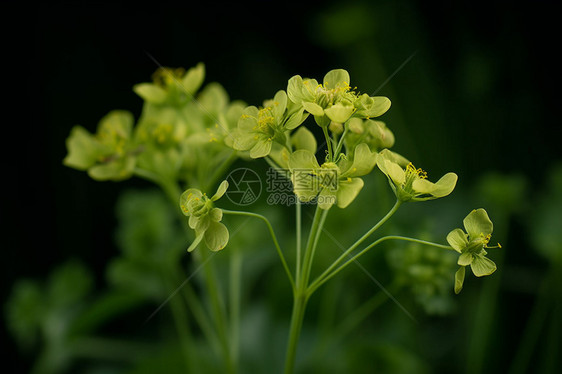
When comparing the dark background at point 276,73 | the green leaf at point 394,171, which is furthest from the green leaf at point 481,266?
the dark background at point 276,73

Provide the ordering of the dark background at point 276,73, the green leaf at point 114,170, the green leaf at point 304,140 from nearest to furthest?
the green leaf at point 304,140 < the green leaf at point 114,170 < the dark background at point 276,73

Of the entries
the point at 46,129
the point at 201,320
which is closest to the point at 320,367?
the point at 201,320

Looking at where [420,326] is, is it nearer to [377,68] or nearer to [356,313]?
[356,313]

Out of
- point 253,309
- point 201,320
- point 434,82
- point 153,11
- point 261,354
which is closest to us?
point 201,320

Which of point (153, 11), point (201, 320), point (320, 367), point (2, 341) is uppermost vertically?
point (153, 11)

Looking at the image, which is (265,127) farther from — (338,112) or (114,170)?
(114,170)

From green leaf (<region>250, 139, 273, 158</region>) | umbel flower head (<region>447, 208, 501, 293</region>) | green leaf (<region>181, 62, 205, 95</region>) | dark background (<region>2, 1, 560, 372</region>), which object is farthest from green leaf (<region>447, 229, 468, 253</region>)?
dark background (<region>2, 1, 560, 372</region>)

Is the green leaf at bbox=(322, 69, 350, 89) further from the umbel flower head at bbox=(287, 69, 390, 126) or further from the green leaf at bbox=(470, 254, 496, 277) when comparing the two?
the green leaf at bbox=(470, 254, 496, 277)

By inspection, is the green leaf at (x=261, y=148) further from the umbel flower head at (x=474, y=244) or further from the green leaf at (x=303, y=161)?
the umbel flower head at (x=474, y=244)
